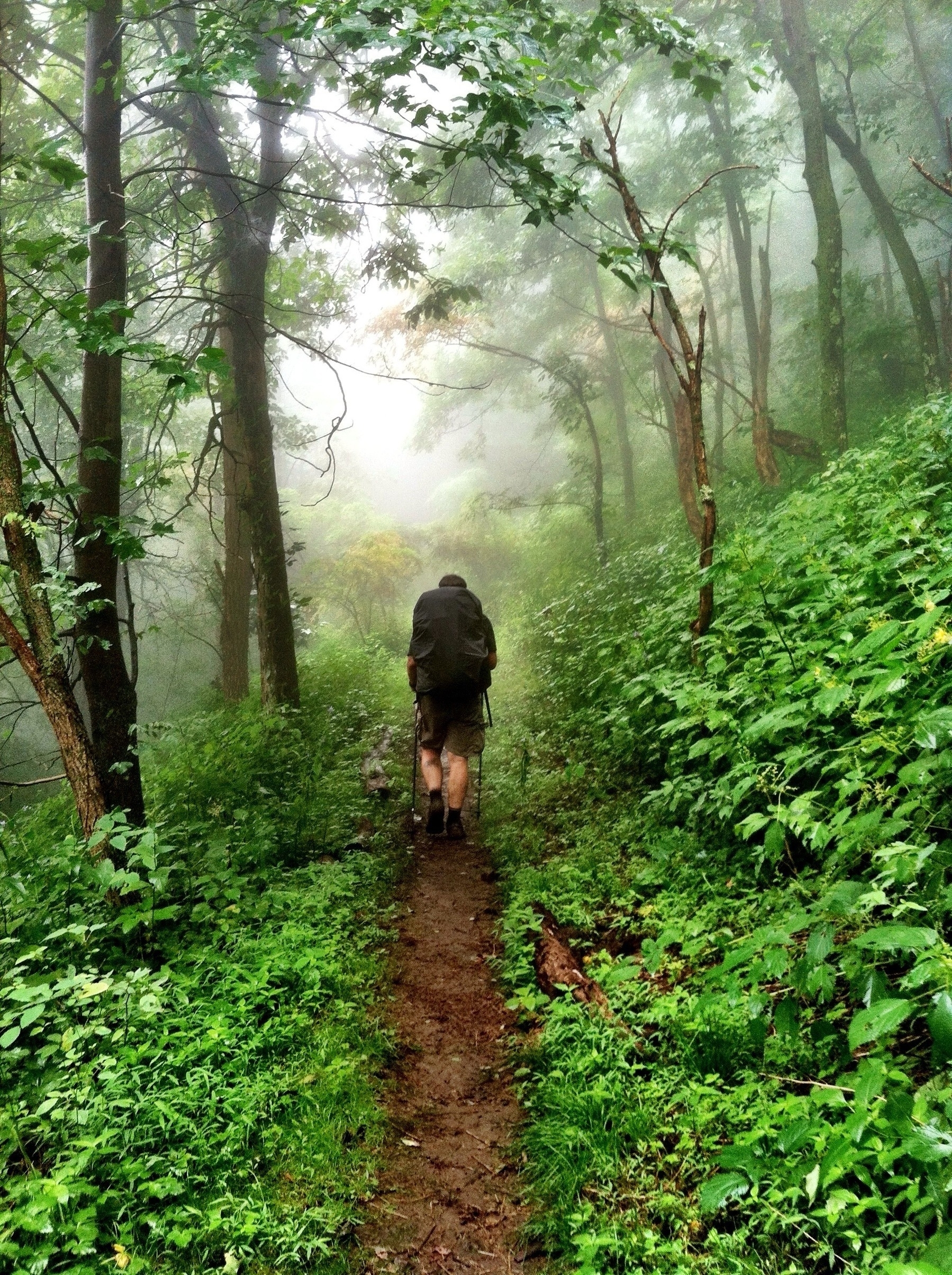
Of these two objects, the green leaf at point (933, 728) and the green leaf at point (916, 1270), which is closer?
the green leaf at point (916, 1270)

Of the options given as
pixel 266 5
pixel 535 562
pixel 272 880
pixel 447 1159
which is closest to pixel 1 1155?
pixel 447 1159

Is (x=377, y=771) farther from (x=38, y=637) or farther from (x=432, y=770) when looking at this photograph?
(x=38, y=637)

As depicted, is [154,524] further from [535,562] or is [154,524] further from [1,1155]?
[535,562]

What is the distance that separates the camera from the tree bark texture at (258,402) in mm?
7984

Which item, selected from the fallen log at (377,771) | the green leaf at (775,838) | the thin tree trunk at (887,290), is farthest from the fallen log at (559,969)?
the thin tree trunk at (887,290)

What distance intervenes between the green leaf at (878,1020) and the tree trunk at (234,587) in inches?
354

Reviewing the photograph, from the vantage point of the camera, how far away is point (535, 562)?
72.9ft

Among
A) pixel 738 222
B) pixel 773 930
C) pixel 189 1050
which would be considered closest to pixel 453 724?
pixel 189 1050

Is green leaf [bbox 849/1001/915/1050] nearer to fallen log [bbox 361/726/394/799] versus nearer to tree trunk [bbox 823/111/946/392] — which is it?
fallen log [bbox 361/726/394/799]

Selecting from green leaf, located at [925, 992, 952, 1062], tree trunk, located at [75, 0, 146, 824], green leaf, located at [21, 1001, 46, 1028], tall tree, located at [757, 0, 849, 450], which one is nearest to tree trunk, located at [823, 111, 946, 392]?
tall tree, located at [757, 0, 849, 450]

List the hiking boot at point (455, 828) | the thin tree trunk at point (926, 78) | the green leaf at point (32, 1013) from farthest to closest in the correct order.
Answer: the thin tree trunk at point (926, 78)
the hiking boot at point (455, 828)
the green leaf at point (32, 1013)

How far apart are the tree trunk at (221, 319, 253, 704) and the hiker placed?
4.32 m

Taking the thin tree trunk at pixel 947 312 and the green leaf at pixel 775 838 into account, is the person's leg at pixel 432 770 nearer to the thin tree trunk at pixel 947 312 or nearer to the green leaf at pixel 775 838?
the green leaf at pixel 775 838

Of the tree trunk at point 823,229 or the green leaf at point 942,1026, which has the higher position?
the tree trunk at point 823,229
